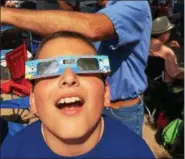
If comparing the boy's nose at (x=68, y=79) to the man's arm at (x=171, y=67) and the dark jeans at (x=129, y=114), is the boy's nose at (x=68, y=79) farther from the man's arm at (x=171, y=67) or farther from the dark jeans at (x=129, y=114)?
the man's arm at (x=171, y=67)

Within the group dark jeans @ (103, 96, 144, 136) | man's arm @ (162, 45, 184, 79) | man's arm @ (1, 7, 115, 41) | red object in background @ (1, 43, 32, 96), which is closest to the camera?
man's arm @ (1, 7, 115, 41)

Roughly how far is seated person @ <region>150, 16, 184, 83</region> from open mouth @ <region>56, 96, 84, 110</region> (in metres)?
3.35

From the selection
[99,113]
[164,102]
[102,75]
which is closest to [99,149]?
[99,113]

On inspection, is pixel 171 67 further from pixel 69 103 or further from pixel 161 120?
pixel 69 103

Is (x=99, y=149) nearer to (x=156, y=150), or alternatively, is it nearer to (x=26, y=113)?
(x=156, y=150)

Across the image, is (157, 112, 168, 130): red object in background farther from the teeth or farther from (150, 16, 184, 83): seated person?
the teeth

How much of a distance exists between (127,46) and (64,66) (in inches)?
28.9

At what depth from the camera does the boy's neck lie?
45.3 inches

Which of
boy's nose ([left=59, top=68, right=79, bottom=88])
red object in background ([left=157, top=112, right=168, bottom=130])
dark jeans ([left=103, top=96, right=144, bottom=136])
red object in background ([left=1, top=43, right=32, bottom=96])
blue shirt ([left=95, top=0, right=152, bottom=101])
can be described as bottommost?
red object in background ([left=157, top=112, right=168, bottom=130])

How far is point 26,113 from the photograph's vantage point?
4.74 meters

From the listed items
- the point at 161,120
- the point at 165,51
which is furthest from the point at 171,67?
the point at 161,120

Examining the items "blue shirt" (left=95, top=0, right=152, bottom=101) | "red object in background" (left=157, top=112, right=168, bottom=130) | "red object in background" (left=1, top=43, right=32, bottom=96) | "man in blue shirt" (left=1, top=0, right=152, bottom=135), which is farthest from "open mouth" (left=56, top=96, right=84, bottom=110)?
"red object in background" (left=157, top=112, right=168, bottom=130)

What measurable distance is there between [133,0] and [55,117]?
2.86 feet

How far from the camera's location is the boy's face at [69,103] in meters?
1.10
